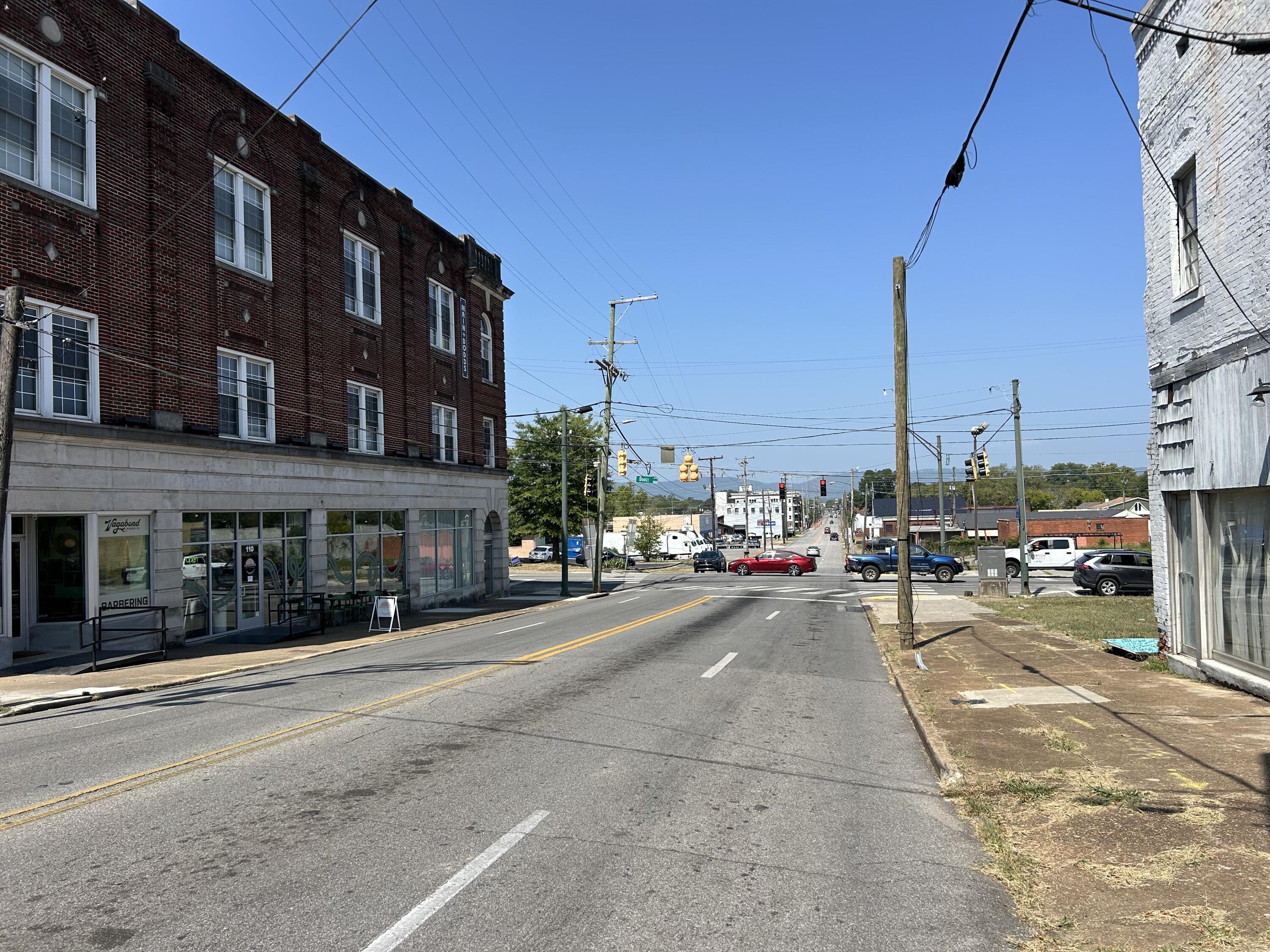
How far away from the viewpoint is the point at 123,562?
61.8ft

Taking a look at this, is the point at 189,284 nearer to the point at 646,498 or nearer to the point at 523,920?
the point at 523,920

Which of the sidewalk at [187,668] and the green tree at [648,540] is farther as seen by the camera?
the green tree at [648,540]

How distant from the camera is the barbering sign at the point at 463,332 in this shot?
3666 centimetres

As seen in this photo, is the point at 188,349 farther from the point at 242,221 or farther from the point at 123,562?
the point at 123,562

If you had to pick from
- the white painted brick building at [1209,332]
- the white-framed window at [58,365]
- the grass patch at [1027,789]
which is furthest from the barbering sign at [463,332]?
the grass patch at [1027,789]

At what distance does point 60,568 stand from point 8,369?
6.58 meters

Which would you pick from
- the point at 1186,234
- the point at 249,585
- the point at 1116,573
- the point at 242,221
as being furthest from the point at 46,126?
the point at 1116,573

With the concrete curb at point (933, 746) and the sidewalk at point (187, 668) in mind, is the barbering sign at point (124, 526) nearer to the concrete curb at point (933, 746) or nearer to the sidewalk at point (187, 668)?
the sidewalk at point (187, 668)

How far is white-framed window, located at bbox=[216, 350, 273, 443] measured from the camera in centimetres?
2227

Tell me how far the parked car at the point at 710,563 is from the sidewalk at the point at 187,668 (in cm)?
3517

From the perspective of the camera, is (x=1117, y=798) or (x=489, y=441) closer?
(x=1117, y=798)

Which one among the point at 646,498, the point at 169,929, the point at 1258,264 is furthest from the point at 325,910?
the point at 646,498

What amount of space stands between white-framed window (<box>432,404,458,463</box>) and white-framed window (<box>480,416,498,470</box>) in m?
2.66

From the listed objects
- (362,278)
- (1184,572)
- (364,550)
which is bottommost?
(1184,572)
